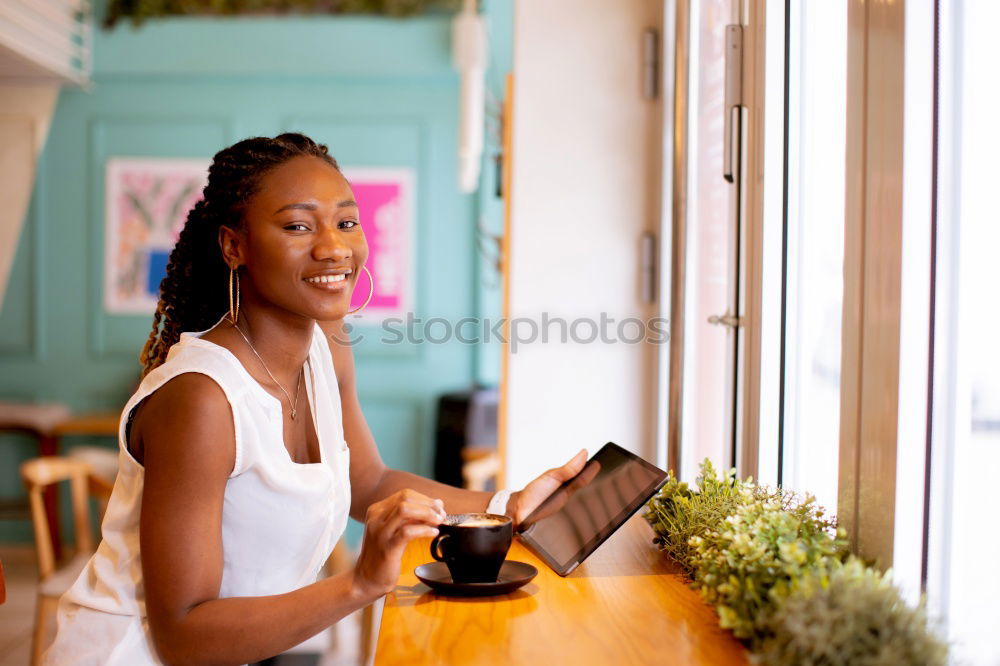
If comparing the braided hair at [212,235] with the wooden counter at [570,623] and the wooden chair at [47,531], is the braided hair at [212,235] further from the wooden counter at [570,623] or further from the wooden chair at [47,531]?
the wooden chair at [47,531]

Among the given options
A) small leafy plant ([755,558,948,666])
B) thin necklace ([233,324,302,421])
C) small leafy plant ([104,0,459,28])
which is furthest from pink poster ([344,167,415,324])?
small leafy plant ([755,558,948,666])

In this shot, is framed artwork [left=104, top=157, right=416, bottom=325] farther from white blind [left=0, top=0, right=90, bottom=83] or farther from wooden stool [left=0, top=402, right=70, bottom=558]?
wooden stool [left=0, top=402, right=70, bottom=558]

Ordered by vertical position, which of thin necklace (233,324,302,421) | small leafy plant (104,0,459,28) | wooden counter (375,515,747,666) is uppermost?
small leafy plant (104,0,459,28)

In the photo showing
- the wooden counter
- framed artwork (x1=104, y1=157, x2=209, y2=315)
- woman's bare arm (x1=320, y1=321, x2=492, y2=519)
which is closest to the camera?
the wooden counter

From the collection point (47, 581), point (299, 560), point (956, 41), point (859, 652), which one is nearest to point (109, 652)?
point (299, 560)

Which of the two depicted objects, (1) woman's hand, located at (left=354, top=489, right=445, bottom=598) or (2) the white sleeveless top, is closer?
(1) woman's hand, located at (left=354, top=489, right=445, bottom=598)

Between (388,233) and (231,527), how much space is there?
3.70 meters

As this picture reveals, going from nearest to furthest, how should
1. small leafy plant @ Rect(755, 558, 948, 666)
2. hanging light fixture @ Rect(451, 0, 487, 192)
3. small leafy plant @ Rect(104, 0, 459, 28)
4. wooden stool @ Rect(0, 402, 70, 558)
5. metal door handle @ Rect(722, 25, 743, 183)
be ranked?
small leafy plant @ Rect(755, 558, 948, 666)
metal door handle @ Rect(722, 25, 743, 183)
hanging light fixture @ Rect(451, 0, 487, 192)
wooden stool @ Rect(0, 402, 70, 558)
small leafy plant @ Rect(104, 0, 459, 28)

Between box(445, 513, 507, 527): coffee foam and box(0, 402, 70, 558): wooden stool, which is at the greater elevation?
box(445, 513, 507, 527): coffee foam

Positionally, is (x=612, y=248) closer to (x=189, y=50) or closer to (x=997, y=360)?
(x=997, y=360)

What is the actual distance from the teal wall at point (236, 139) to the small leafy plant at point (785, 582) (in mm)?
3726

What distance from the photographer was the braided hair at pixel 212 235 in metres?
1.41

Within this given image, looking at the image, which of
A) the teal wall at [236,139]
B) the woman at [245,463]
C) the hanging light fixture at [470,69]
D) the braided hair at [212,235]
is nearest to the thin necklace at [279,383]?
the woman at [245,463]

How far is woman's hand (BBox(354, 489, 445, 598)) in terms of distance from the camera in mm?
1084
